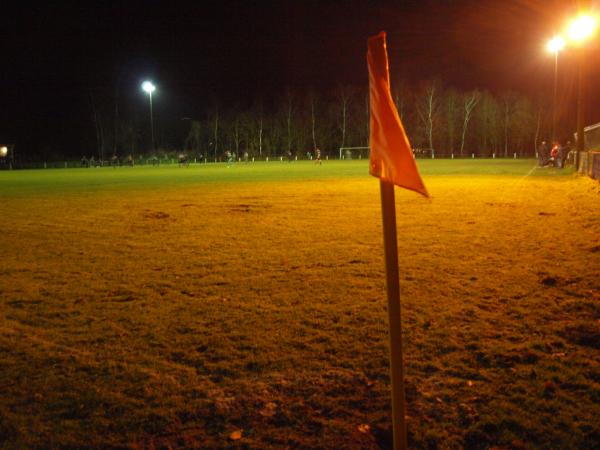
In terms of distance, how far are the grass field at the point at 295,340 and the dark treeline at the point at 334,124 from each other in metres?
74.2

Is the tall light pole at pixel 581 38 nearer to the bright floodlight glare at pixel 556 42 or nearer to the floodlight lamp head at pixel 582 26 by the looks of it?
the floodlight lamp head at pixel 582 26

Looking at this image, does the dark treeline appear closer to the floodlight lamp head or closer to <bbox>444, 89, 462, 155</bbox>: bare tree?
<bbox>444, 89, 462, 155</bbox>: bare tree

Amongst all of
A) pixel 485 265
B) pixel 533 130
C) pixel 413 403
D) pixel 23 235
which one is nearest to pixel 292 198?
pixel 23 235

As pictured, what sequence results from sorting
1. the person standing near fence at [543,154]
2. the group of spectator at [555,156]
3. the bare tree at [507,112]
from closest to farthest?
1. the group of spectator at [555,156]
2. the person standing near fence at [543,154]
3. the bare tree at [507,112]

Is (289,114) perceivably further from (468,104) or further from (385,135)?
(385,135)

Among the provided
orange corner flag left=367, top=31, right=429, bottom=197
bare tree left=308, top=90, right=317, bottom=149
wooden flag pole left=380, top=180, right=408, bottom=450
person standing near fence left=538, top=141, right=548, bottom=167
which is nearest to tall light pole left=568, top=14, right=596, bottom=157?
person standing near fence left=538, top=141, right=548, bottom=167

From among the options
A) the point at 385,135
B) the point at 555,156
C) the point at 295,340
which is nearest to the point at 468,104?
the point at 555,156

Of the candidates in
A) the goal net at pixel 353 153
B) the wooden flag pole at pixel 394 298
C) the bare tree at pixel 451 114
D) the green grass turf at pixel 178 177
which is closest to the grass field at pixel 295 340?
the wooden flag pole at pixel 394 298

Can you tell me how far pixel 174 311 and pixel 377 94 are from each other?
446 centimetres

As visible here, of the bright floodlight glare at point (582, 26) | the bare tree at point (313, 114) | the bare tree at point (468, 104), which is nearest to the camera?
the bright floodlight glare at point (582, 26)

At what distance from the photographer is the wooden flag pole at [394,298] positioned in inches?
114

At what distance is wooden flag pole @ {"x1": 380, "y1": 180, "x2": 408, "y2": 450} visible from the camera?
288cm

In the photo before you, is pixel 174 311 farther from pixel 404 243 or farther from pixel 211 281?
pixel 404 243

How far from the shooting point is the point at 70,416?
3980 millimetres
